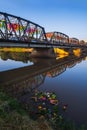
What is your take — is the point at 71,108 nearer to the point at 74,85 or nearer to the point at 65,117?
the point at 65,117

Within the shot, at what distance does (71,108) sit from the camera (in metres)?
21.0

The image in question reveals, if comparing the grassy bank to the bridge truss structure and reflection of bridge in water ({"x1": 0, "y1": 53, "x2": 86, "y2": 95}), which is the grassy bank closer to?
reflection of bridge in water ({"x1": 0, "y1": 53, "x2": 86, "y2": 95})

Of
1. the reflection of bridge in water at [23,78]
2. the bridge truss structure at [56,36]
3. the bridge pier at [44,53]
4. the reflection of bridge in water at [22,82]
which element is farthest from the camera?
the bridge truss structure at [56,36]

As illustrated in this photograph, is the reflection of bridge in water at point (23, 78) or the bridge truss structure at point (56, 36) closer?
the reflection of bridge in water at point (23, 78)

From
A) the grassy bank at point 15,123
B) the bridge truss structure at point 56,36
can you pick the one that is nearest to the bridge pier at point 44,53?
the bridge truss structure at point 56,36

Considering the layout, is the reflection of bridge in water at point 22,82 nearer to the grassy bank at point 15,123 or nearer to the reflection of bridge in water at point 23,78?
the reflection of bridge in water at point 23,78

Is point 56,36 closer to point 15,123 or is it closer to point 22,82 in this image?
point 22,82

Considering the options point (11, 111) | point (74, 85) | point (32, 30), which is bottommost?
point (74, 85)

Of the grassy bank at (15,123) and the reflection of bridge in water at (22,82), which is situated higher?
the grassy bank at (15,123)

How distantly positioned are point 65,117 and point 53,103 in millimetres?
3682

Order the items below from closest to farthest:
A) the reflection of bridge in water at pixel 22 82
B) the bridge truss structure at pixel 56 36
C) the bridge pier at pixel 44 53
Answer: the reflection of bridge in water at pixel 22 82 < the bridge pier at pixel 44 53 < the bridge truss structure at pixel 56 36

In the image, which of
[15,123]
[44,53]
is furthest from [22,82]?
[44,53]

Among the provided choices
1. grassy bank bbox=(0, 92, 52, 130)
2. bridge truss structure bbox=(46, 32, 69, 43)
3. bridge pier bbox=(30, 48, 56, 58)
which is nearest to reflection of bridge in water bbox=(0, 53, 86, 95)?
grassy bank bbox=(0, 92, 52, 130)

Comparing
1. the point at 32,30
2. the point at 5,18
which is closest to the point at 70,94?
the point at 5,18
